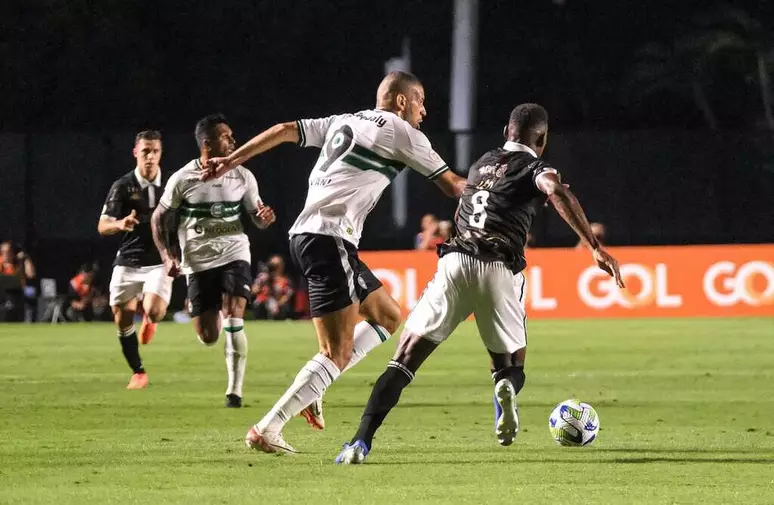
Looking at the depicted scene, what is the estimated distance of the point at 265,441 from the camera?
920cm

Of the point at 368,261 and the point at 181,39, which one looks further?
the point at 181,39

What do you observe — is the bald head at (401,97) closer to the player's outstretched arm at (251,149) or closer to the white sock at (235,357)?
the player's outstretched arm at (251,149)

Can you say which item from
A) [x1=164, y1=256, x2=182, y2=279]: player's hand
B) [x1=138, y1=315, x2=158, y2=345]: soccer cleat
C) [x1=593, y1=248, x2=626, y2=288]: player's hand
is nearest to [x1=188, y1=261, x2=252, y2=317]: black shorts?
[x1=164, y1=256, x2=182, y2=279]: player's hand

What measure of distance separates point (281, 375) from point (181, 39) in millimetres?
31161

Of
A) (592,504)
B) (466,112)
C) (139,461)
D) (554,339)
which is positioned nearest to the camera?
(592,504)

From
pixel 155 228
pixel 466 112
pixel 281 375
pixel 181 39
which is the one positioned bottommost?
pixel 281 375

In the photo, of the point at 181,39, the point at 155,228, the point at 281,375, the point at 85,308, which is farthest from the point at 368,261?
the point at 181,39

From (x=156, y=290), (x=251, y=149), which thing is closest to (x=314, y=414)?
(x=251, y=149)

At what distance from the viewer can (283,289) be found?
31.2m

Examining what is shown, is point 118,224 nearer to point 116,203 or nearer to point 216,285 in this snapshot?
point 116,203

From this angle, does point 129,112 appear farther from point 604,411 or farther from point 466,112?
point 604,411

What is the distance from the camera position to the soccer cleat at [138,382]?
50.3ft

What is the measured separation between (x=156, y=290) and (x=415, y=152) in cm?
654

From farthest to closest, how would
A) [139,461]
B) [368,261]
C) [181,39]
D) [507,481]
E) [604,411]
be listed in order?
[181,39] → [368,261] → [604,411] → [139,461] → [507,481]
